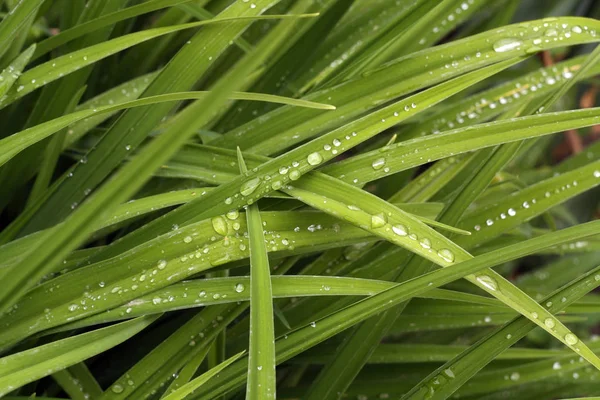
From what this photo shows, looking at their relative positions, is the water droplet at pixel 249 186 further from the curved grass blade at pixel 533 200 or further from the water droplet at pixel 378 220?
the curved grass blade at pixel 533 200

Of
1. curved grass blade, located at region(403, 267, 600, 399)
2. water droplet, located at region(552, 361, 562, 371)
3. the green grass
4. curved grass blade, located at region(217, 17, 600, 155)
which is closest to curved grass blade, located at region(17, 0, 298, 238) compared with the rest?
the green grass

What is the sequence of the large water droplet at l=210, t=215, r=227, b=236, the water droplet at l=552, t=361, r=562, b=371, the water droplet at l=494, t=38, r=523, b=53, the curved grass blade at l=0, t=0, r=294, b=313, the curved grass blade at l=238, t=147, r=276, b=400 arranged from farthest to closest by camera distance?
the water droplet at l=552, t=361, r=562, b=371
the water droplet at l=494, t=38, r=523, b=53
the large water droplet at l=210, t=215, r=227, b=236
the curved grass blade at l=238, t=147, r=276, b=400
the curved grass blade at l=0, t=0, r=294, b=313

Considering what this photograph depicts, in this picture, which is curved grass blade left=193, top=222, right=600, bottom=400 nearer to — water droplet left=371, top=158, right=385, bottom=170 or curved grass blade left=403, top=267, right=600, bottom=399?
curved grass blade left=403, top=267, right=600, bottom=399

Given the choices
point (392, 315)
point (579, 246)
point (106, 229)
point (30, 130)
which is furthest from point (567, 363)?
point (30, 130)

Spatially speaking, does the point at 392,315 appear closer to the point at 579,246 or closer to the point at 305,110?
the point at 305,110

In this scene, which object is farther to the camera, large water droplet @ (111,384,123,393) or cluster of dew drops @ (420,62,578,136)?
cluster of dew drops @ (420,62,578,136)

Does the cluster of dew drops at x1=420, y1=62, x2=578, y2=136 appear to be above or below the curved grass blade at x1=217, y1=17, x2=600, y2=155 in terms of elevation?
above
